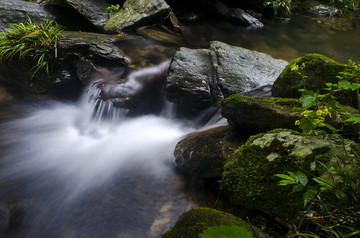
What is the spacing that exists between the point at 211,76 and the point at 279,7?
8999mm

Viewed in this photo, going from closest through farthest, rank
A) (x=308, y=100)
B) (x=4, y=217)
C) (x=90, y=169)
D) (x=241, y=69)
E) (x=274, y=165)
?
1. (x=308, y=100)
2. (x=274, y=165)
3. (x=4, y=217)
4. (x=90, y=169)
5. (x=241, y=69)

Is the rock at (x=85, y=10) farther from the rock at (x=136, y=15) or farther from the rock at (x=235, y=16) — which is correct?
the rock at (x=235, y=16)

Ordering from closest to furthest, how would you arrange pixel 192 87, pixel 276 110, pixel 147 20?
1. pixel 276 110
2. pixel 192 87
3. pixel 147 20

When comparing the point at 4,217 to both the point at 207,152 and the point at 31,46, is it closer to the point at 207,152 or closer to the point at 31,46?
the point at 207,152

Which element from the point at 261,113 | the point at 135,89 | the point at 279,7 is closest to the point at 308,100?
the point at 261,113

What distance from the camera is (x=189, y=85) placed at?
479 cm

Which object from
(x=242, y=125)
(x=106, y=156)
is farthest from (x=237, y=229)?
(x=106, y=156)

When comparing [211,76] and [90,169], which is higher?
[211,76]

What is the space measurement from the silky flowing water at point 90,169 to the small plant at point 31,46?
3.32 ft

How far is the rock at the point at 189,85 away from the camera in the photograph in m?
4.79

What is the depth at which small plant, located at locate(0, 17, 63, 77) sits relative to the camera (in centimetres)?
549

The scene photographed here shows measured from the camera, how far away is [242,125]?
339cm

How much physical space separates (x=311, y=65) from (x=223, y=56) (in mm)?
2210

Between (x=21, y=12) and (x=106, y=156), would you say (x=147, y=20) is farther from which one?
(x=106, y=156)
